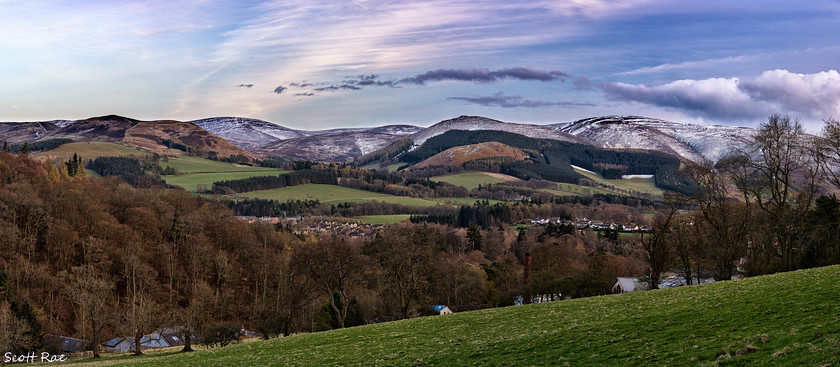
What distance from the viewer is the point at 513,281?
312ft

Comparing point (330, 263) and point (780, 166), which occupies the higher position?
point (780, 166)

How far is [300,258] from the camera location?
64750 millimetres

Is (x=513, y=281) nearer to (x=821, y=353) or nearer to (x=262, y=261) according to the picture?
(x=262, y=261)

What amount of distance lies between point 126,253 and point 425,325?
229ft

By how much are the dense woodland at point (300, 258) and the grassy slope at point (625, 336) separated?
75.8ft

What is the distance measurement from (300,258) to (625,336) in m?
47.4

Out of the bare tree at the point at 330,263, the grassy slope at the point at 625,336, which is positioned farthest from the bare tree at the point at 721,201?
the bare tree at the point at 330,263

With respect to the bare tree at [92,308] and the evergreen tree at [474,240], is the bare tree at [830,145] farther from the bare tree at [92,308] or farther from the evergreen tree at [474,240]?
the evergreen tree at [474,240]

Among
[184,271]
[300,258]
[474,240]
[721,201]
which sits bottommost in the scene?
[474,240]

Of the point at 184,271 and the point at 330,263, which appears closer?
the point at 330,263

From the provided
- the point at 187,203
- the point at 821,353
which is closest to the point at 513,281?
the point at 187,203

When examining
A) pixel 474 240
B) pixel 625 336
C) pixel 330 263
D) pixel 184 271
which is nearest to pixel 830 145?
pixel 625 336

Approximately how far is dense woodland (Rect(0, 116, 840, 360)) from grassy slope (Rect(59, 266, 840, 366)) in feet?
75.8

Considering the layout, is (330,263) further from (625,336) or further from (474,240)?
(474,240)
